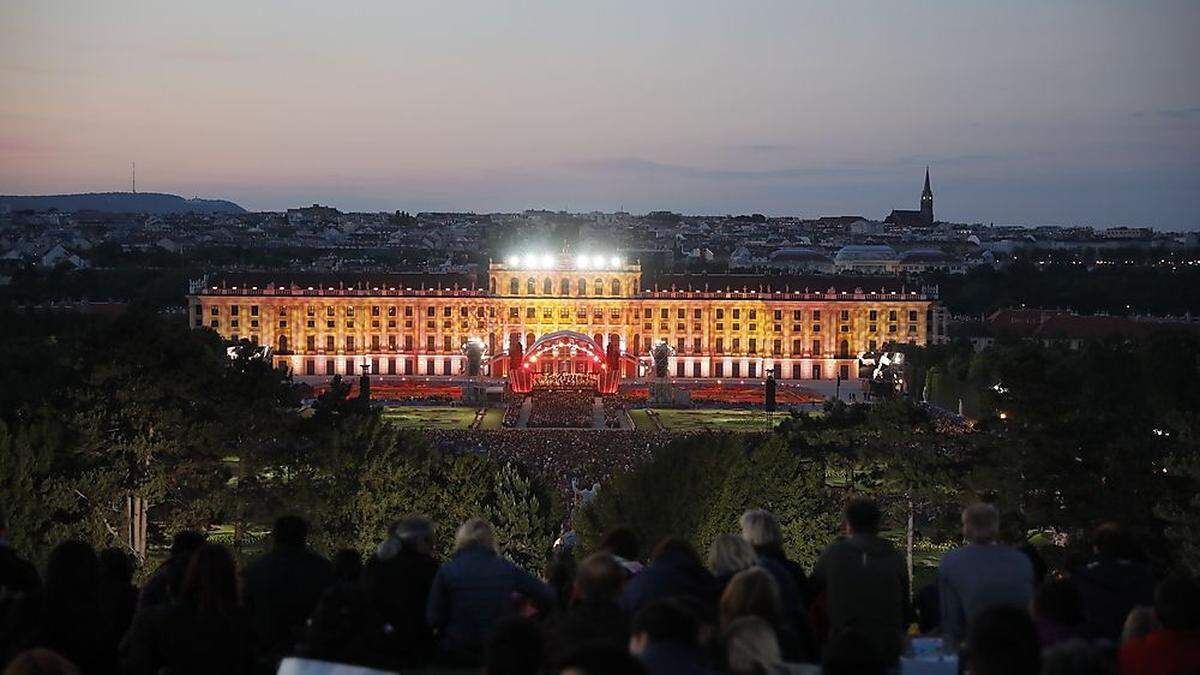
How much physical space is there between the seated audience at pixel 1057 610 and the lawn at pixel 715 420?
69.7 meters

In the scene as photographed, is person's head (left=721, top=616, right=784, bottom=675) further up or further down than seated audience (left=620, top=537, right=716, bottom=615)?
further up

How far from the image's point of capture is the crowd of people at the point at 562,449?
6103 cm

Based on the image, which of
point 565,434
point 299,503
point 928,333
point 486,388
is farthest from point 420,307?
point 299,503

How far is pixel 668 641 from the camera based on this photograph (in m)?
10.1

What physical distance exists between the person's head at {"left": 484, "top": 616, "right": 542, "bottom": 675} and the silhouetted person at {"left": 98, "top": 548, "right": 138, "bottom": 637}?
14.6 ft

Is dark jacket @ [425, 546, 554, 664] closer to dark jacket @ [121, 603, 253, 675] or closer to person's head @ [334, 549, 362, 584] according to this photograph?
person's head @ [334, 549, 362, 584]

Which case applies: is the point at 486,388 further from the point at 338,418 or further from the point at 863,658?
the point at 863,658

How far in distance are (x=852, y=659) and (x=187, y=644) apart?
13.9 ft

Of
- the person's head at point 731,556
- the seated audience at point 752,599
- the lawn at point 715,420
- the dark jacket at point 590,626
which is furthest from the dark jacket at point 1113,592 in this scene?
the lawn at point 715,420

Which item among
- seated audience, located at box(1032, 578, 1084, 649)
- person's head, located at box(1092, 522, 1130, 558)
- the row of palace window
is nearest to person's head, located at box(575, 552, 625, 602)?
seated audience, located at box(1032, 578, 1084, 649)

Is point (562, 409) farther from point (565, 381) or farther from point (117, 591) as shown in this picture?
point (117, 591)

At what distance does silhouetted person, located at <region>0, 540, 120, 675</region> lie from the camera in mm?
12289

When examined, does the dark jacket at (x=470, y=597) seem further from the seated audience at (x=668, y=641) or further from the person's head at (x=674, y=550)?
the seated audience at (x=668, y=641)

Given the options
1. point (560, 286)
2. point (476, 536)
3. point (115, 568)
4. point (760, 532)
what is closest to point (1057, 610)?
point (760, 532)
